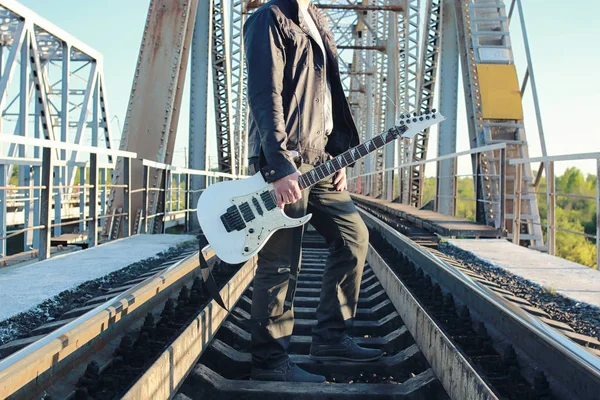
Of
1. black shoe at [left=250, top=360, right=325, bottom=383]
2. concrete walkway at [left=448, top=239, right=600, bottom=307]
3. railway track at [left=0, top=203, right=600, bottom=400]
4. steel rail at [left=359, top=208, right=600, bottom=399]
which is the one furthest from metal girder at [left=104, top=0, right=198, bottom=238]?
black shoe at [left=250, top=360, right=325, bottom=383]

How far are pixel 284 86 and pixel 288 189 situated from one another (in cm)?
47

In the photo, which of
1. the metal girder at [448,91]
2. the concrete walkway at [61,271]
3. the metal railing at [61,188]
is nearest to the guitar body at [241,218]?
the concrete walkway at [61,271]

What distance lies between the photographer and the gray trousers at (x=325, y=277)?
2.51 m

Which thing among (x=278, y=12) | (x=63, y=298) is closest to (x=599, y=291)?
(x=278, y=12)

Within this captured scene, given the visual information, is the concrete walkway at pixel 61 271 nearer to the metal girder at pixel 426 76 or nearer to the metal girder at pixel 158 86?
the metal girder at pixel 158 86

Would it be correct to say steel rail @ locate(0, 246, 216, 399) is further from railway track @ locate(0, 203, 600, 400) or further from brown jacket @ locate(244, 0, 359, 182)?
brown jacket @ locate(244, 0, 359, 182)

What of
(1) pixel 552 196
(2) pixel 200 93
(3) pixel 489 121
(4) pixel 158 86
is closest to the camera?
A: (1) pixel 552 196

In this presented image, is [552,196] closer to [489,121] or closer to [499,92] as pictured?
[489,121]

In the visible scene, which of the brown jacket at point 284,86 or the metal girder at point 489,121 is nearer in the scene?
the brown jacket at point 284,86

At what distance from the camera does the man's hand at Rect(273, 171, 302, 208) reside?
2.36 m

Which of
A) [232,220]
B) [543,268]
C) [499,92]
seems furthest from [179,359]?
[499,92]

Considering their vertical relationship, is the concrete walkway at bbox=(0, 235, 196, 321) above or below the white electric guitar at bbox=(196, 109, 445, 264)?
below

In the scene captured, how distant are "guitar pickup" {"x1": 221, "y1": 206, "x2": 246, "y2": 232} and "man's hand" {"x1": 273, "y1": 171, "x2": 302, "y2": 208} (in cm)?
21

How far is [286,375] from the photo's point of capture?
2.43m
